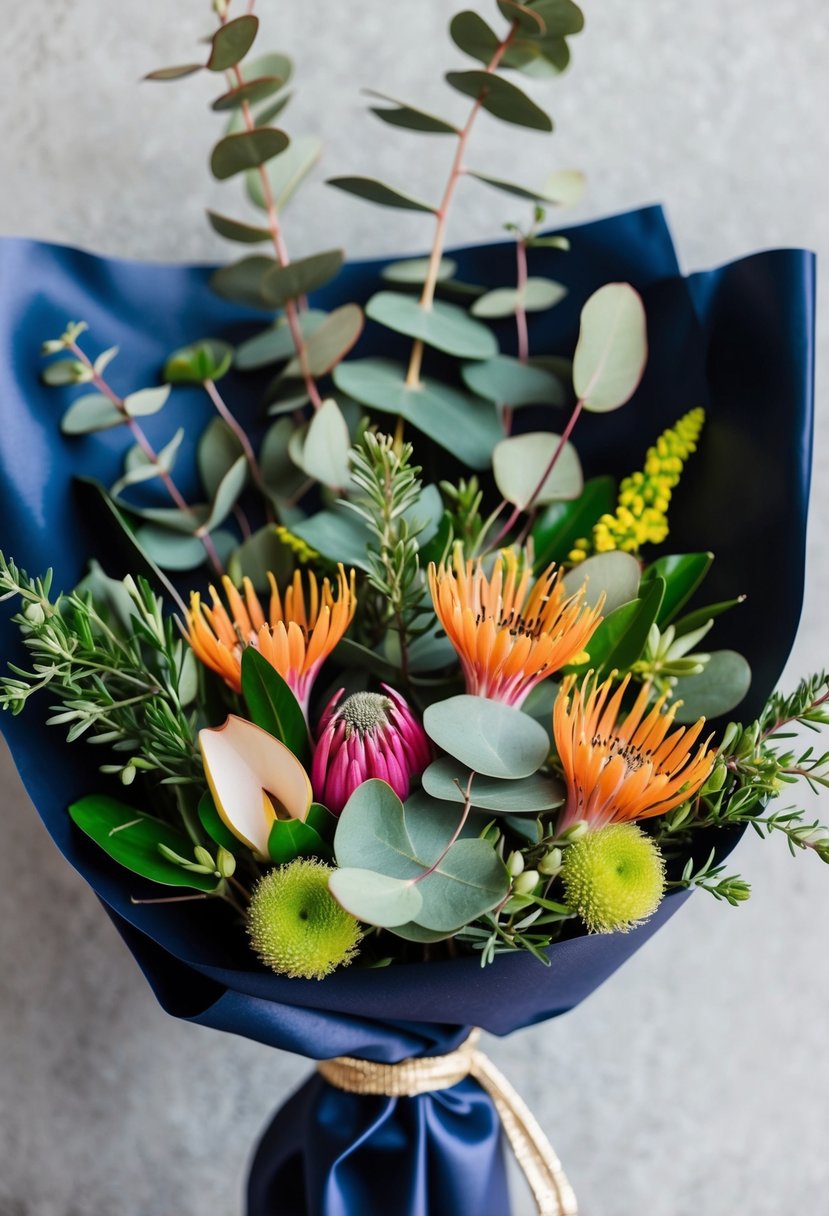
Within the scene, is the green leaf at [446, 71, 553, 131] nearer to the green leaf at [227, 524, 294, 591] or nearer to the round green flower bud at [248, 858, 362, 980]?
the green leaf at [227, 524, 294, 591]

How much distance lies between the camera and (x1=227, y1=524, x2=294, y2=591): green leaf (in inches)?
25.4

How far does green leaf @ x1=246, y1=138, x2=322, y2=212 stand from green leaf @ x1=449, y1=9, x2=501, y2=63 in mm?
126

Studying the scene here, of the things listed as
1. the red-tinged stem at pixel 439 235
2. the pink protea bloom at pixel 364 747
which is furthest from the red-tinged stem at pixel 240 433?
the pink protea bloom at pixel 364 747

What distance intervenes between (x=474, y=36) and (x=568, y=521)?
301 millimetres

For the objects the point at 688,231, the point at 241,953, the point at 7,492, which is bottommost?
the point at 241,953

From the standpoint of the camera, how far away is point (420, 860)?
0.48 meters

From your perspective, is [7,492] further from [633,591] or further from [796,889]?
[796,889]

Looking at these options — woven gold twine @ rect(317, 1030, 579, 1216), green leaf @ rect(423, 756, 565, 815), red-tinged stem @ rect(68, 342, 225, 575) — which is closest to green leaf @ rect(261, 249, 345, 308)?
red-tinged stem @ rect(68, 342, 225, 575)

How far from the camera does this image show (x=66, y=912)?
88cm

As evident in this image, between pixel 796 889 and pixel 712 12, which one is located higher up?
pixel 712 12

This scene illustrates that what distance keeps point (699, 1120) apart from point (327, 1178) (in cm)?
40

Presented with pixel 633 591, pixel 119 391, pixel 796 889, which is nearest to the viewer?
pixel 633 591

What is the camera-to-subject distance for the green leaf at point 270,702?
1.65 feet

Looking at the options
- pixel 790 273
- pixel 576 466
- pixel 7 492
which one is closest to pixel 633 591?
pixel 576 466
